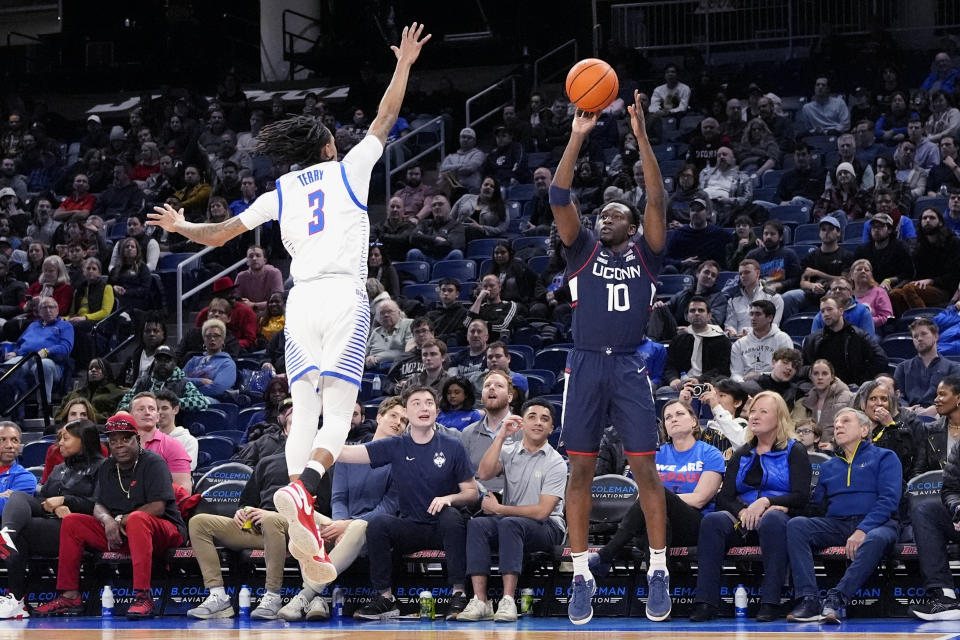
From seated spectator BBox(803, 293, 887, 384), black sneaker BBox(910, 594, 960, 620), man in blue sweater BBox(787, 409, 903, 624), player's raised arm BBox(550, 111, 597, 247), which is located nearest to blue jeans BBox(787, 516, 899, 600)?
man in blue sweater BBox(787, 409, 903, 624)

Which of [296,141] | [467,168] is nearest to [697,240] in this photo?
[467,168]

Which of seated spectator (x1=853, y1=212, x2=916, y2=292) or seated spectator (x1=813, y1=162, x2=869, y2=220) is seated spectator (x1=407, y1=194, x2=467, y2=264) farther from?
seated spectator (x1=853, y1=212, x2=916, y2=292)

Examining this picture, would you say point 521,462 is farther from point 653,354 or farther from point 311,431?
point 311,431

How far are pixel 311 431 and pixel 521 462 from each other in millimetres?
3231

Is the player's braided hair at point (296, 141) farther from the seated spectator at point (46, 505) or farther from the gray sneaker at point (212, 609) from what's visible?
the seated spectator at point (46, 505)

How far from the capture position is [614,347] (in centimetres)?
674

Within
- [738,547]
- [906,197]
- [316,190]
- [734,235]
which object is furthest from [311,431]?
[906,197]

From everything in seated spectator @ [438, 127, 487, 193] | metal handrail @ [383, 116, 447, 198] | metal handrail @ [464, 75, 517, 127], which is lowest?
seated spectator @ [438, 127, 487, 193]

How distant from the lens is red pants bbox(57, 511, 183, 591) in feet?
31.0

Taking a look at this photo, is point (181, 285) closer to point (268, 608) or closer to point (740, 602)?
point (268, 608)

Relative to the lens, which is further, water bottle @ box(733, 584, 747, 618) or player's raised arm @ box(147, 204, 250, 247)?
water bottle @ box(733, 584, 747, 618)

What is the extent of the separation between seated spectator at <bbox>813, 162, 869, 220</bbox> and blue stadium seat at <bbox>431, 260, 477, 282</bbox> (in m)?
3.95

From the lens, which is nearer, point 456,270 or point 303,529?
point 303,529

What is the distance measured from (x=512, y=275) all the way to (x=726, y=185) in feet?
10.6
